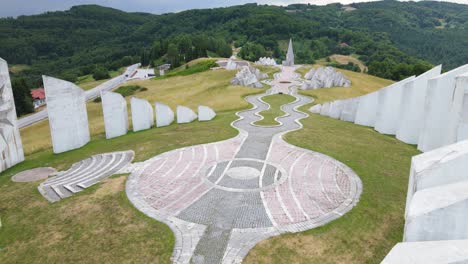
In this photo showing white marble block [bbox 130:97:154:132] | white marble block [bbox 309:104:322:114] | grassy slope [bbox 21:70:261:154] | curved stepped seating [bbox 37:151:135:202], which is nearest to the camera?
curved stepped seating [bbox 37:151:135:202]

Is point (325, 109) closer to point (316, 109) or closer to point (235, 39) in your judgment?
point (316, 109)

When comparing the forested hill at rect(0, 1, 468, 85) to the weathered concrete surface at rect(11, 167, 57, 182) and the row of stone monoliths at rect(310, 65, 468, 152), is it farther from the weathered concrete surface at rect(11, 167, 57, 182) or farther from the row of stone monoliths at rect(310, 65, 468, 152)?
the weathered concrete surface at rect(11, 167, 57, 182)

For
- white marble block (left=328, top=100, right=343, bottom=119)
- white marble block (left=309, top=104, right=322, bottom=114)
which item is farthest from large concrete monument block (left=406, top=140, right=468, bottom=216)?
white marble block (left=309, top=104, right=322, bottom=114)

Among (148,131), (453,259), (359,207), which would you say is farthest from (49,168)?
(453,259)

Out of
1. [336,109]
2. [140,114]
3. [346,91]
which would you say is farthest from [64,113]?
[346,91]

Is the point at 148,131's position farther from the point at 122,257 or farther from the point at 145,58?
the point at 145,58
